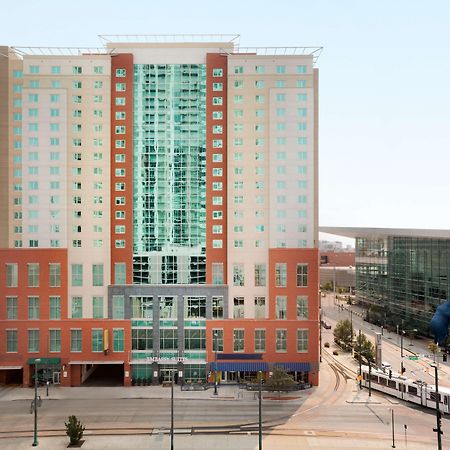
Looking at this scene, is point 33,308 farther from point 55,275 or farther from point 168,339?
point 168,339

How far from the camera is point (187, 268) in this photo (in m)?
63.5

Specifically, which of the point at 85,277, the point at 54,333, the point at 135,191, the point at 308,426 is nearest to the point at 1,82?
the point at 135,191

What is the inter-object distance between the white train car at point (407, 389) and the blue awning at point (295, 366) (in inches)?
303

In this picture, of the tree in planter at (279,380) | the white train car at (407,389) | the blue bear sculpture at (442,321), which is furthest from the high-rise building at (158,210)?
the blue bear sculpture at (442,321)

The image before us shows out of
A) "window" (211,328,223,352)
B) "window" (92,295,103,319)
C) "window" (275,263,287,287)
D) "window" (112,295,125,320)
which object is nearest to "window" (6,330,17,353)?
"window" (92,295,103,319)

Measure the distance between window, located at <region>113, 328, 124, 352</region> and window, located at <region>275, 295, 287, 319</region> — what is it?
21197mm

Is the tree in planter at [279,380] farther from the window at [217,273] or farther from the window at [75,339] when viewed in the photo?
the window at [75,339]

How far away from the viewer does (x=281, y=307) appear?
2450 inches

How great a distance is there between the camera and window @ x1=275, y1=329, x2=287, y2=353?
61.6 m

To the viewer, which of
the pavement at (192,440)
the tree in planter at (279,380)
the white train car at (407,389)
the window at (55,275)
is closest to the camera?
the pavement at (192,440)

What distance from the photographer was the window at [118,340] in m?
61.9

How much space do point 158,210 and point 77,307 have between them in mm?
17244

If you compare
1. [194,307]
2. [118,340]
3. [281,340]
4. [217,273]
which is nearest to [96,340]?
[118,340]

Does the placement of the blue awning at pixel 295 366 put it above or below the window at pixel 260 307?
below
